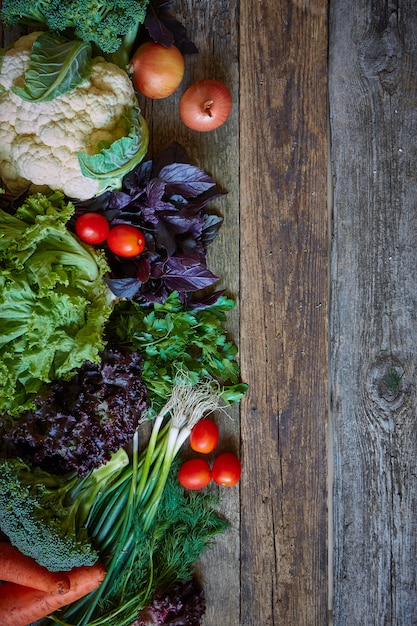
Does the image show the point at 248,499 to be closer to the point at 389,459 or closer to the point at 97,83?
the point at 389,459

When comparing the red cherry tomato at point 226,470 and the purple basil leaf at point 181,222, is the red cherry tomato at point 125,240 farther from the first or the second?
the red cherry tomato at point 226,470

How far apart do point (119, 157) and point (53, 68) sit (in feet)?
0.89

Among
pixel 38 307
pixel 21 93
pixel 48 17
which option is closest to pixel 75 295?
pixel 38 307

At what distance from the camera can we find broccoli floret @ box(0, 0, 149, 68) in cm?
145

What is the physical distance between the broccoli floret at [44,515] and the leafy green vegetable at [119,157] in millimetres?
808

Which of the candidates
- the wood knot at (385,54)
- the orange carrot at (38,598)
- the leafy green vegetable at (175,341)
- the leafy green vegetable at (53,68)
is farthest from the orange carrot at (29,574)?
the wood knot at (385,54)

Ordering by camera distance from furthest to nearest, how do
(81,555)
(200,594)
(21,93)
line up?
(200,594)
(81,555)
(21,93)

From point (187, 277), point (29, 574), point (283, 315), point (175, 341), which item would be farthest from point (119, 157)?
point (29, 574)

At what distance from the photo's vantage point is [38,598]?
5.49ft

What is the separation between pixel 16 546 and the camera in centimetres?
166

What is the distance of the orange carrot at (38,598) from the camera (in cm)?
167

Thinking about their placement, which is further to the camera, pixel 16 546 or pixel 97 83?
pixel 16 546

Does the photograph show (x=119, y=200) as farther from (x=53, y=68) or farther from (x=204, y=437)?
(x=204, y=437)

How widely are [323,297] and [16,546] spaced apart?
3.81ft
